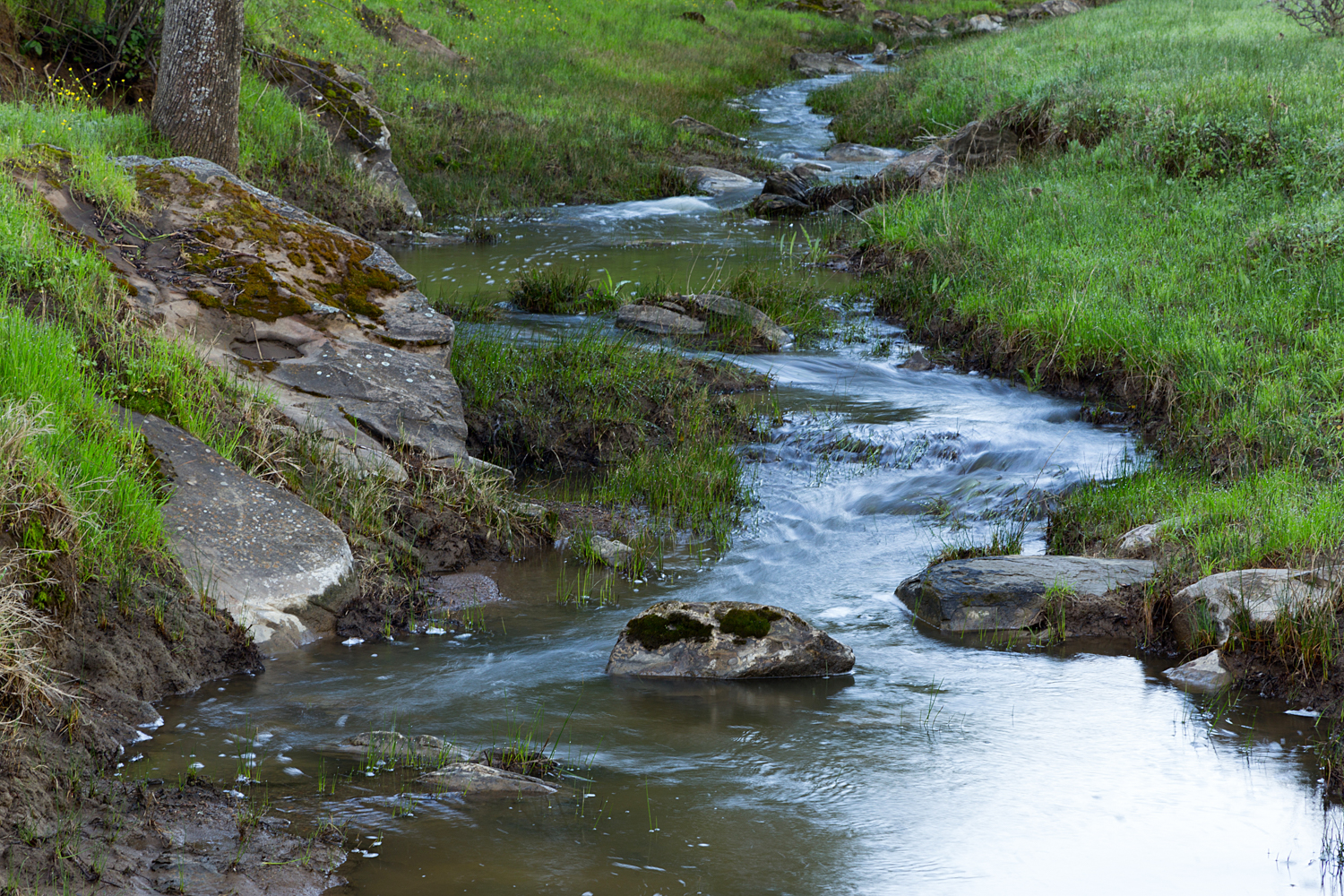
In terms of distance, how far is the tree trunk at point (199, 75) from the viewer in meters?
10.8

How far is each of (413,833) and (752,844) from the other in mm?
1224

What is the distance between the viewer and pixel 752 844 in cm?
A: 387

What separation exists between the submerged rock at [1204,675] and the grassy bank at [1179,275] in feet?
2.29

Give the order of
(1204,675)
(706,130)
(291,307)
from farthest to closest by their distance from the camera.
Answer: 1. (706,130)
2. (291,307)
3. (1204,675)

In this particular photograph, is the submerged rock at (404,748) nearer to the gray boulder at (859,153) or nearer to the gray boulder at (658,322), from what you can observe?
the gray boulder at (658,322)

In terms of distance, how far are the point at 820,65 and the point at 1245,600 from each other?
33896 mm

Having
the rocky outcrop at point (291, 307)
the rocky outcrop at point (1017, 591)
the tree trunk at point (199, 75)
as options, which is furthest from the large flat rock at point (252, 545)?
the tree trunk at point (199, 75)

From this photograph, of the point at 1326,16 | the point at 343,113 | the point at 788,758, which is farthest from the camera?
the point at 1326,16

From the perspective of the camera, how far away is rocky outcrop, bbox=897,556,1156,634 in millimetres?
5953

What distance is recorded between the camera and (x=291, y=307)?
7.87 meters

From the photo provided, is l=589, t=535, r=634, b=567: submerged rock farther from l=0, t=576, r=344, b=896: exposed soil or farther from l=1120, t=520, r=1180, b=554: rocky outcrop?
l=1120, t=520, r=1180, b=554: rocky outcrop

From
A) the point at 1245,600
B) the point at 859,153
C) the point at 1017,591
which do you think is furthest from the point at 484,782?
the point at 859,153

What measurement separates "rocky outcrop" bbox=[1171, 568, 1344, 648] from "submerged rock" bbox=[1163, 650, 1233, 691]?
0.14 meters

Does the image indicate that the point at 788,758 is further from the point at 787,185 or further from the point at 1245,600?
the point at 787,185
